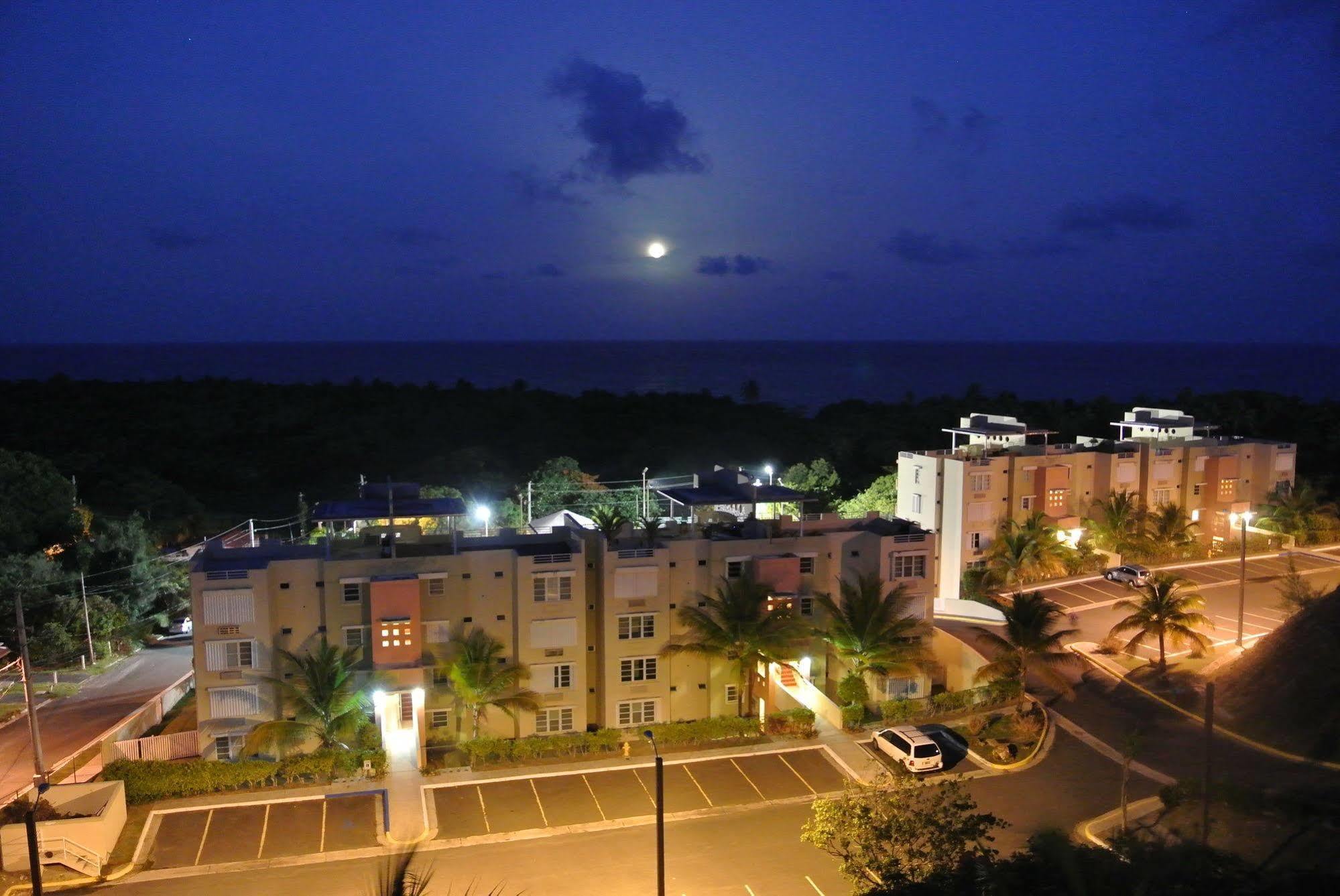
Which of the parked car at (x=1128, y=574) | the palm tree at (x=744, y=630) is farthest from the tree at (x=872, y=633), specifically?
the parked car at (x=1128, y=574)

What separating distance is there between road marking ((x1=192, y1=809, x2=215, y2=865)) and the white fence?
146 inches

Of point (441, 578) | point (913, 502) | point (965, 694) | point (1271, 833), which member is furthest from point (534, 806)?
point (913, 502)

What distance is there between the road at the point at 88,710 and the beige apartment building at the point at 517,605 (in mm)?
5525

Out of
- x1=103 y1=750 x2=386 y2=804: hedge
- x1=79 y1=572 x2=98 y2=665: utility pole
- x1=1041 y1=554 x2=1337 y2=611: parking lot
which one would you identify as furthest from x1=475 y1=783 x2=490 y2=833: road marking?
x1=1041 y1=554 x2=1337 y2=611: parking lot

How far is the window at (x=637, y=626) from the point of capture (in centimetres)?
2991

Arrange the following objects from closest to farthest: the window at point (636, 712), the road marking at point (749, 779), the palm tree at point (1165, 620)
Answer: the road marking at point (749, 779) < the window at point (636, 712) < the palm tree at point (1165, 620)

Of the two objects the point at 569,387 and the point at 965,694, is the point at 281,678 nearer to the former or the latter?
the point at 965,694

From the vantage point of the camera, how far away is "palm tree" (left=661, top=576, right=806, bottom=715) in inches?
1133

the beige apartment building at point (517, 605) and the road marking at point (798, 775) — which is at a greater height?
the beige apartment building at point (517, 605)

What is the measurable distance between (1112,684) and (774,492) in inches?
504

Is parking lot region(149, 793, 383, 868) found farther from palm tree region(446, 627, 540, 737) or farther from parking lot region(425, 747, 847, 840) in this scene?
palm tree region(446, 627, 540, 737)

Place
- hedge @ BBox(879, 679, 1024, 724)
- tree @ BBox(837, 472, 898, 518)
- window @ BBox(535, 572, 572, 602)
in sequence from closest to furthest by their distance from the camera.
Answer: window @ BBox(535, 572, 572, 602) < hedge @ BBox(879, 679, 1024, 724) < tree @ BBox(837, 472, 898, 518)

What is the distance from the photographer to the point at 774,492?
36062mm

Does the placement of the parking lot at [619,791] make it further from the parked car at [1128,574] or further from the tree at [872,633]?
the parked car at [1128,574]
